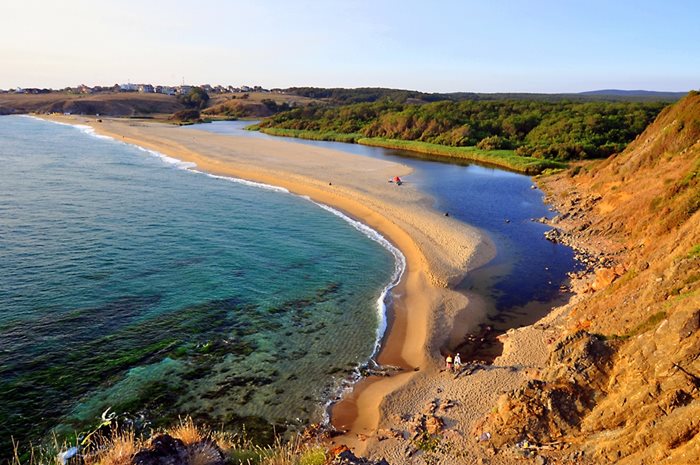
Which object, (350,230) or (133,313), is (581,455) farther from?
(350,230)

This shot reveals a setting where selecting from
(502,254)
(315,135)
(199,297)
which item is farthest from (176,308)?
(315,135)

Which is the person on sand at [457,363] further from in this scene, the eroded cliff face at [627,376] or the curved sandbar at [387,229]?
the eroded cliff face at [627,376]

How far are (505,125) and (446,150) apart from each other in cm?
1585

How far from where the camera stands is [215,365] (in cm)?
1827

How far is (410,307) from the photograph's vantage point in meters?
23.9

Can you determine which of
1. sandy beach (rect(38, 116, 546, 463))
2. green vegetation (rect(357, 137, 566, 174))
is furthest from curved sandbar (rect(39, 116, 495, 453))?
green vegetation (rect(357, 137, 566, 174))

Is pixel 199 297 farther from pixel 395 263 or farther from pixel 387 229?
pixel 387 229

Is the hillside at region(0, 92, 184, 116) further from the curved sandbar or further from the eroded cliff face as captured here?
the eroded cliff face

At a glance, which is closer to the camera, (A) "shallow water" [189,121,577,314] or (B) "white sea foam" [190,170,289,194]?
(A) "shallow water" [189,121,577,314]

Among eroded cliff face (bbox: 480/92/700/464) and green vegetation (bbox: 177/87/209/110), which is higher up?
green vegetation (bbox: 177/87/209/110)

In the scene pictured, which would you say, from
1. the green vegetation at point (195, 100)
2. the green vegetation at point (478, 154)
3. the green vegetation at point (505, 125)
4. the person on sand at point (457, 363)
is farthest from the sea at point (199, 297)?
the green vegetation at point (195, 100)

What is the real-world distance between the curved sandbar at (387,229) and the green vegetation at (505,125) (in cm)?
2379

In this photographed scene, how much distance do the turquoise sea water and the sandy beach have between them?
4.80 ft

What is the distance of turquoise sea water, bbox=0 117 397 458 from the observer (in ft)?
53.0
